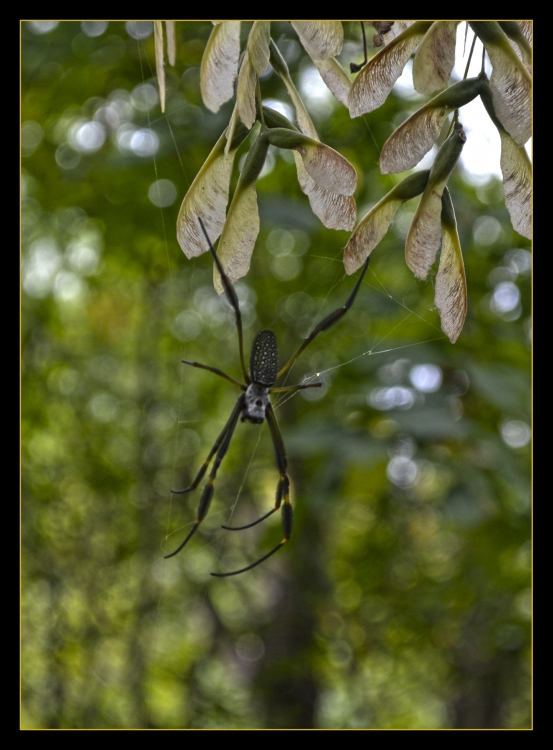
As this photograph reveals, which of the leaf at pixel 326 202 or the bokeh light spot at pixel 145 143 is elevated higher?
the bokeh light spot at pixel 145 143

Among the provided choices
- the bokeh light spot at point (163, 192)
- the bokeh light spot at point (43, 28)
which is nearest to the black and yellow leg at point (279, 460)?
the bokeh light spot at point (163, 192)

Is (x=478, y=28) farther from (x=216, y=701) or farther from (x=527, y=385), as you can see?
(x=216, y=701)

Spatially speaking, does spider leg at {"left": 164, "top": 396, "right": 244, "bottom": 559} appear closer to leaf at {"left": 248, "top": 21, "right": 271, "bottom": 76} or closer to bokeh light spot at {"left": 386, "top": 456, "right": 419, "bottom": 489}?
leaf at {"left": 248, "top": 21, "right": 271, "bottom": 76}

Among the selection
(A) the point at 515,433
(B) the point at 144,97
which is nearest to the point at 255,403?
(A) the point at 515,433

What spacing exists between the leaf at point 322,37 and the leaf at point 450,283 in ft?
0.57

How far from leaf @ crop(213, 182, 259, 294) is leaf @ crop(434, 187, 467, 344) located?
160 mm

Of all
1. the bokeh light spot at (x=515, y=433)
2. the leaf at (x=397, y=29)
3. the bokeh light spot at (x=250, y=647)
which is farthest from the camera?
the bokeh light spot at (x=250, y=647)

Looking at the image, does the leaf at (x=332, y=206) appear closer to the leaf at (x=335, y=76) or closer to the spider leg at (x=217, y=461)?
the leaf at (x=335, y=76)

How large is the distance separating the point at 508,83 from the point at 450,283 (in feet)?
0.52

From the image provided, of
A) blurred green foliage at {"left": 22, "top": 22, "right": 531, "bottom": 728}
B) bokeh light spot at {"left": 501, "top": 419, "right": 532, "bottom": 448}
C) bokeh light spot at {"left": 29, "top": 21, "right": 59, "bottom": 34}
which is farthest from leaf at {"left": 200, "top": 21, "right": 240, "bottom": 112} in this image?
bokeh light spot at {"left": 29, "top": 21, "right": 59, "bottom": 34}

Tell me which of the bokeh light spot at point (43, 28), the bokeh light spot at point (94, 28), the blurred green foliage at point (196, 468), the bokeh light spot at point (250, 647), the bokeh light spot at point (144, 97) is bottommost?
the bokeh light spot at point (250, 647)

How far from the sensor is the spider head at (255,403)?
72 centimetres
